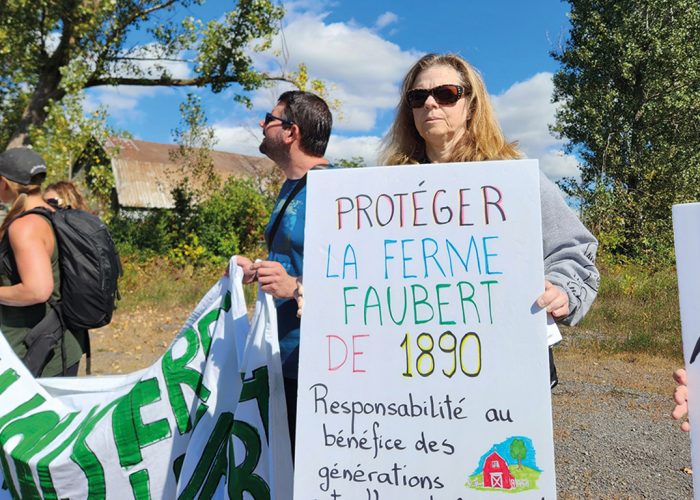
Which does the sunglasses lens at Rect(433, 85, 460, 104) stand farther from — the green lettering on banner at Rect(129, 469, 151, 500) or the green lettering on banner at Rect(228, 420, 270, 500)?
the green lettering on banner at Rect(129, 469, 151, 500)

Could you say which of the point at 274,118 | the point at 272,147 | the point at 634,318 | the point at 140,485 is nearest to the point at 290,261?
the point at 272,147

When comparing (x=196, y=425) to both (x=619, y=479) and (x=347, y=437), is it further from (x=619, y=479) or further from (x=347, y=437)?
(x=619, y=479)

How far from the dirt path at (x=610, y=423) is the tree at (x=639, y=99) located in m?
8.99

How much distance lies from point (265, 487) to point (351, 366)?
1.94ft

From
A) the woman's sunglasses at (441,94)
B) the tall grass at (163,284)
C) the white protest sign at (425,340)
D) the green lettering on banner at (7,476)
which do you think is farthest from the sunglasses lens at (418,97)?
the tall grass at (163,284)

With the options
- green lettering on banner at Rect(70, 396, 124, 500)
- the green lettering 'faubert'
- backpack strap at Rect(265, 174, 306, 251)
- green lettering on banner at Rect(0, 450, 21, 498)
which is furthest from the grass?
green lettering on banner at Rect(0, 450, 21, 498)

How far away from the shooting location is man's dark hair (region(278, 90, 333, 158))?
236cm

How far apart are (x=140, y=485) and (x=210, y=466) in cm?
30

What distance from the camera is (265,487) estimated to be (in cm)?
191

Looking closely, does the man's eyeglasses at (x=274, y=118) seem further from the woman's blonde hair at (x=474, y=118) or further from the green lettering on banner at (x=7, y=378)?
the green lettering on banner at (x=7, y=378)

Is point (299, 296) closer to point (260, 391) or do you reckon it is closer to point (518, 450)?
point (260, 391)

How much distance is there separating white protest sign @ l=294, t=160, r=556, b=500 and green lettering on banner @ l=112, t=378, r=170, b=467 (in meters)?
0.78

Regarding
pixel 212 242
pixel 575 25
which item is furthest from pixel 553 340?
pixel 575 25

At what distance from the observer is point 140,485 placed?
84.0 inches
